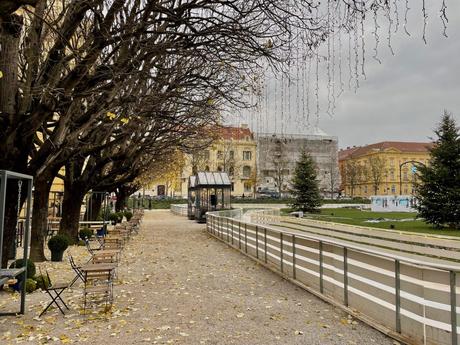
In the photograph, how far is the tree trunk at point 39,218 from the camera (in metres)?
13.5

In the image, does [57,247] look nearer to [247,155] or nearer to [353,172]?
[247,155]

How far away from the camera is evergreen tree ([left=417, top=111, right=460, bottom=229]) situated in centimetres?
2816

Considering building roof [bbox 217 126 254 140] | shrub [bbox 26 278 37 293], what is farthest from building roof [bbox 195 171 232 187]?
shrub [bbox 26 278 37 293]

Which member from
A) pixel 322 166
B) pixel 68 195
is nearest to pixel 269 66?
pixel 68 195

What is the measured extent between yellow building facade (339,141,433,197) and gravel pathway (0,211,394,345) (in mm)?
82947

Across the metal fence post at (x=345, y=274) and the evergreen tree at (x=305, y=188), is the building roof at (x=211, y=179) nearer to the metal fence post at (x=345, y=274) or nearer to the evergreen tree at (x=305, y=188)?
the evergreen tree at (x=305, y=188)

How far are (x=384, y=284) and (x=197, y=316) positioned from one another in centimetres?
313

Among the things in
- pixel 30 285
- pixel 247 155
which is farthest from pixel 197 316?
pixel 247 155

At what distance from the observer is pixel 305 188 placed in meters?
45.3

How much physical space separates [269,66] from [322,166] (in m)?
83.2

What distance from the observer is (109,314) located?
7371mm

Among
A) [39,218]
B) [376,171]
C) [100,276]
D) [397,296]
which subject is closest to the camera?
[397,296]

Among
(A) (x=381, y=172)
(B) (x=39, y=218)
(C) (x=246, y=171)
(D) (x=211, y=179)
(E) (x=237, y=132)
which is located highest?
(A) (x=381, y=172)

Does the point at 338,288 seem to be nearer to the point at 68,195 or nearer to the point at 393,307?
the point at 393,307
